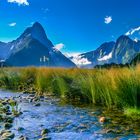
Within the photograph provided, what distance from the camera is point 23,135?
1211cm

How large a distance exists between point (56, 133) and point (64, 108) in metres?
5.75

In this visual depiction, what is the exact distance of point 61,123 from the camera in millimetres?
14195

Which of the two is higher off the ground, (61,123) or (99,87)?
(99,87)

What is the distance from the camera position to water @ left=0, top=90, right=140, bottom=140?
12.0m

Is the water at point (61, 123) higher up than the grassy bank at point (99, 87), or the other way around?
the grassy bank at point (99, 87)

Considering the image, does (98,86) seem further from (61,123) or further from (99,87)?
(61,123)

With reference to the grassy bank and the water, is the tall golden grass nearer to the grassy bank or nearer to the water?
the grassy bank

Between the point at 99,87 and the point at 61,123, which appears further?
the point at 99,87

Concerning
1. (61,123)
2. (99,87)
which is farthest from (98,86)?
(61,123)

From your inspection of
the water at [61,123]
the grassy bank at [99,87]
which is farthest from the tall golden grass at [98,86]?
the water at [61,123]

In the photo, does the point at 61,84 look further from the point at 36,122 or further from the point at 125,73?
the point at 36,122

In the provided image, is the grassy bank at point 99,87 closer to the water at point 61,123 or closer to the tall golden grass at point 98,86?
the tall golden grass at point 98,86

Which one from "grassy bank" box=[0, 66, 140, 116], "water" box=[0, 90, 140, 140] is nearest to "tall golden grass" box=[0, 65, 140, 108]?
"grassy bank" box=[0, 66, 140, 116]

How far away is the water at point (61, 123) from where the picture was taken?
12008 millimetres
